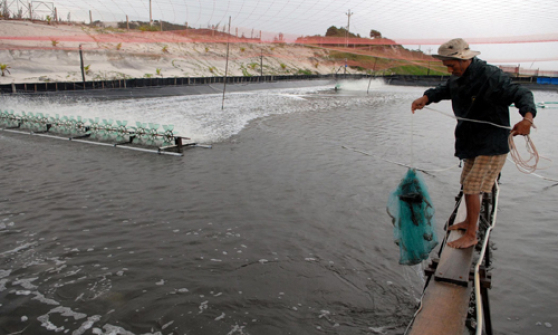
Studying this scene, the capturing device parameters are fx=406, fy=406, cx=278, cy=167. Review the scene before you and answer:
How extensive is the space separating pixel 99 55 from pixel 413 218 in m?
42.8

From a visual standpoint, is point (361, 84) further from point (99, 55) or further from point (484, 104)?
point (484, 104)

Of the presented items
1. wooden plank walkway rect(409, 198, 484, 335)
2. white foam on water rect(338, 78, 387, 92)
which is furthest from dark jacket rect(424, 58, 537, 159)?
white foam on water rect(338, 78, 387, 92)

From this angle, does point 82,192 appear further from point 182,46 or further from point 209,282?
point 182,46

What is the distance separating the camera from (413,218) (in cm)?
408

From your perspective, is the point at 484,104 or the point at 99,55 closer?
the point at 484,104

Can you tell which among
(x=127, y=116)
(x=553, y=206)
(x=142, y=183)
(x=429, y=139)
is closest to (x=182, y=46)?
(x=127, y=116)

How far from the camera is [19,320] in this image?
4.21 m

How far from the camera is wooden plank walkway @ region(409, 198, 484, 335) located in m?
2.89

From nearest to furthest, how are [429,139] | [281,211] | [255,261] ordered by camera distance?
1. [255,261]
2. [281,211]
3. [429,139]

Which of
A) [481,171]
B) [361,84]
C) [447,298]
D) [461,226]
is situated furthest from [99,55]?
[447,298]

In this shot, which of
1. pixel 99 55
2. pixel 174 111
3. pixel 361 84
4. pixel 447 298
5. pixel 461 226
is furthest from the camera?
pixel 361 84

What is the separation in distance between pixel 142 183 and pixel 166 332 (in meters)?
5.52

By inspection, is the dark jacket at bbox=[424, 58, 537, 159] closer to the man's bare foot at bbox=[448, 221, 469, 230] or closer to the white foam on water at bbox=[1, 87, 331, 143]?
the man's bare foot at bbox=[448, 221, 469, 230]

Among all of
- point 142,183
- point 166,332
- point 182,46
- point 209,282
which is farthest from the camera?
point 182,46
